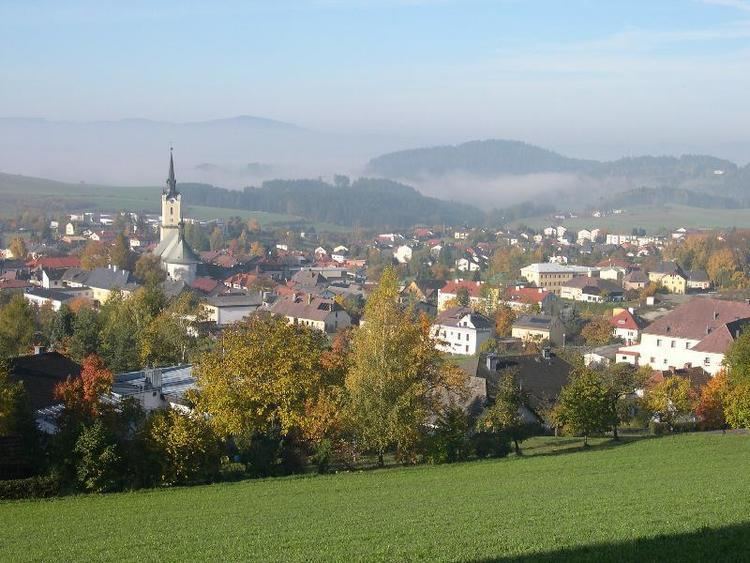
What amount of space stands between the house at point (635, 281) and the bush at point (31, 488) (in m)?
78.2

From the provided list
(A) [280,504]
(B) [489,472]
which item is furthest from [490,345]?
(A) [280,504]

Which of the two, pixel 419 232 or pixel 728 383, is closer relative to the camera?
pixel 728 383

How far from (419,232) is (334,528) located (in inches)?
7065

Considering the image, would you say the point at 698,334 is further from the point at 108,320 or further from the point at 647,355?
the point at 108,320

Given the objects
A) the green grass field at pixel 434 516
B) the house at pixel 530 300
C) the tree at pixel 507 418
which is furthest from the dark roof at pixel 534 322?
the green grass field at pixel 434 516

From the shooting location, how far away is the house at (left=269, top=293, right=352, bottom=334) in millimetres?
66875

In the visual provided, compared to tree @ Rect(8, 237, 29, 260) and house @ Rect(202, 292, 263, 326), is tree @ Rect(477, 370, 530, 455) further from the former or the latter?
tree @ Rect(8, 237, 29, 260)

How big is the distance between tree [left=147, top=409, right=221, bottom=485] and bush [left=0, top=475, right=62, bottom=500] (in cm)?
228

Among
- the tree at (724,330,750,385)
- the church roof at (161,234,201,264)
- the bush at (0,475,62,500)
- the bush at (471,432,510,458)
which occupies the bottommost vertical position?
the church roof at (161,234,201,264)

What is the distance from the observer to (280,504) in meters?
19.3

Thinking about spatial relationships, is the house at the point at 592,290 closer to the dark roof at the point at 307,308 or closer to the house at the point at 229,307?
the dark roof at the point at 307,308

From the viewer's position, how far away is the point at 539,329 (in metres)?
63.9

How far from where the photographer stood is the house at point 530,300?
250 feet

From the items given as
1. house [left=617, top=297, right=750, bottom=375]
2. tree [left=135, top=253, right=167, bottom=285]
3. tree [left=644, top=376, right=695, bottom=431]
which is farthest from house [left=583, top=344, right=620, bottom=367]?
tree [left=135, top=253, right=167, bottom=285]
